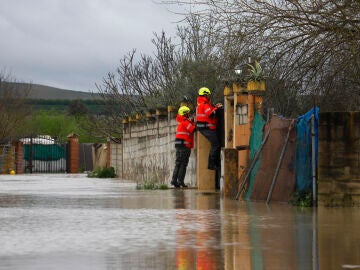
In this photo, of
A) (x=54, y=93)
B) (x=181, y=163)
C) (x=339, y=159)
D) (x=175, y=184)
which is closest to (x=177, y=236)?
(x=339, y=159)

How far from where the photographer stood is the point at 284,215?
49.5 feet

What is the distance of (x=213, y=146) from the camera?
24.2 m

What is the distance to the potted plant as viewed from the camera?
20078mm

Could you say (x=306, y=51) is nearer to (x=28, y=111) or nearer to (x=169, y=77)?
(x=169, y=77)

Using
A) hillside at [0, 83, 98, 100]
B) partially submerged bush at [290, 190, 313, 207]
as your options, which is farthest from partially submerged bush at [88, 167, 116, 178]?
hillside at [0, 83, 98, 100]

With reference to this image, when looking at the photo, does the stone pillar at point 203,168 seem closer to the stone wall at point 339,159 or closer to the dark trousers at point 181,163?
the dark trousers at point 181,163

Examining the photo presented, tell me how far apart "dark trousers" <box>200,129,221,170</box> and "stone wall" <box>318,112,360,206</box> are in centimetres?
721

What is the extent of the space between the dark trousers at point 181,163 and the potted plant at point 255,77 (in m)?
5.00

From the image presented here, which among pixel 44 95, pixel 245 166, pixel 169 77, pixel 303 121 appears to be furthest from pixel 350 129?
pixel 44 95

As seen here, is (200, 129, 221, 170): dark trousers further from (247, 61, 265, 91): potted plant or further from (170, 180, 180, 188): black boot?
(247, 61, 265, 91): potted plant

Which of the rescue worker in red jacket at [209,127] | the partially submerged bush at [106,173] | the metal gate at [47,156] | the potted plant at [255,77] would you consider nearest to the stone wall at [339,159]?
the potted plant at [255,77]

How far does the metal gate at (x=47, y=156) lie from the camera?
63.1m

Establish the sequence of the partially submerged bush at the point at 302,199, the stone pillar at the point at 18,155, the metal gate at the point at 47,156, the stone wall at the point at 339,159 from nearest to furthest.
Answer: the stone wall at the point at 339,159, the partially submerged bush at the point at 302,199, the stone pillar at the point at 18,155, the metal gate at the point at 47,156

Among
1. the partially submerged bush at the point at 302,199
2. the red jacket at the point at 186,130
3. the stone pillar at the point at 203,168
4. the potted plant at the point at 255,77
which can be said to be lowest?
the partially submerged bush at the point at 302,199
